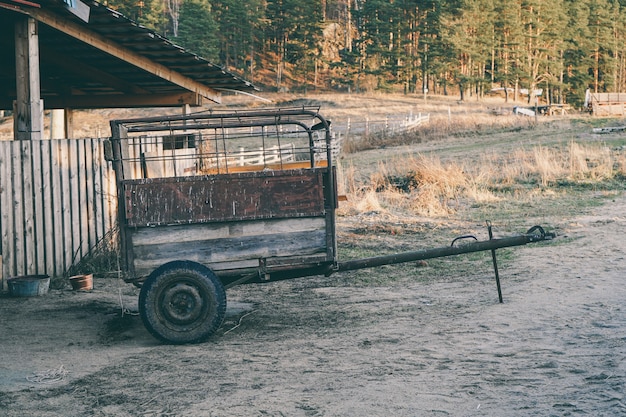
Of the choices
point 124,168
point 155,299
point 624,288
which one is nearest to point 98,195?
point 124,168

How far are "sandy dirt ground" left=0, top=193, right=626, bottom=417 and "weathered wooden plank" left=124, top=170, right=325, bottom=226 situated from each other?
1.14m

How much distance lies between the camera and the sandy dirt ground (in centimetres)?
530

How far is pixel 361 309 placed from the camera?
827cm

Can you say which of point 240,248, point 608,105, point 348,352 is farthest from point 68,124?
point 608,105

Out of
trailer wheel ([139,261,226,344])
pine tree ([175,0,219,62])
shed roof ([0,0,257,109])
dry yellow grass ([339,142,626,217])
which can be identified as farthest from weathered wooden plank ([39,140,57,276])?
pine tree ([175,0,219,62])

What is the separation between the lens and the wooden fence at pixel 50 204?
959cm

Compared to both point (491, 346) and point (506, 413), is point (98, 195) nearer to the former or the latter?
point (491, 346)

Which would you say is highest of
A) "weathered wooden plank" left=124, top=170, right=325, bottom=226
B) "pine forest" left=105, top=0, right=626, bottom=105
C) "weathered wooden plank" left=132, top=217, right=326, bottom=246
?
"pine forest" left=105, top=0, right=626, bottom=105

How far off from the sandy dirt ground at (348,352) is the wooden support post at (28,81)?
210 centimetres

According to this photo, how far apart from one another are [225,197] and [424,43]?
69.0 metres

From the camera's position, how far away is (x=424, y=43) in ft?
241

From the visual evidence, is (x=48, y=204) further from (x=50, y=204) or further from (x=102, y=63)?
(x=102, y=63)

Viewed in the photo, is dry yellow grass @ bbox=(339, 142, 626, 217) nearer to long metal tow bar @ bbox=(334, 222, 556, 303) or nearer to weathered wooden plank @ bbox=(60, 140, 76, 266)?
weathered wooden plank @ bbox=(60, 140, 76, 266)

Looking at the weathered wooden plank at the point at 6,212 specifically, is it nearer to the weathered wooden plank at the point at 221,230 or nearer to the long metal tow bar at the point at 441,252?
the weathered wooden plank at the point at 221,230
